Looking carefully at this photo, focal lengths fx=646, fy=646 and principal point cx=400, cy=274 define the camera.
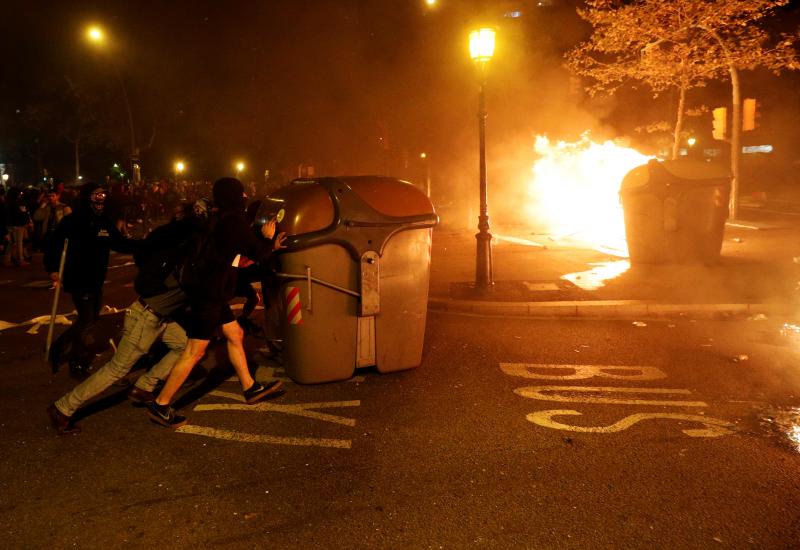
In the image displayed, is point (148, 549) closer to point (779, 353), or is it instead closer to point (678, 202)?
point (779, 353)

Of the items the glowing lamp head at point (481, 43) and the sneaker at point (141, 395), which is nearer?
the sneaker at point (141, 395)

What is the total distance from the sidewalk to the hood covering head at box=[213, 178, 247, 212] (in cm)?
422

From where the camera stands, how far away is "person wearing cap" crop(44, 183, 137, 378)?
17.5ft

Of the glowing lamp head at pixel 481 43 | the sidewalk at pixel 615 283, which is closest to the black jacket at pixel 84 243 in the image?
the sidewalk at pixel 615 283

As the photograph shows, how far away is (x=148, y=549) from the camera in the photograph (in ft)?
9.57

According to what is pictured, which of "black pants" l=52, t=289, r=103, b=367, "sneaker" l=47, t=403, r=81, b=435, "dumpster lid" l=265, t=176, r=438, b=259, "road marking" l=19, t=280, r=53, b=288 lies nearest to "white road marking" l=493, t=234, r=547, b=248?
"dumpster lid" l=265, t=176, r=438, b=259

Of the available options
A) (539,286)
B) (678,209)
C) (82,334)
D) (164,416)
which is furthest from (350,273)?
(678,209)

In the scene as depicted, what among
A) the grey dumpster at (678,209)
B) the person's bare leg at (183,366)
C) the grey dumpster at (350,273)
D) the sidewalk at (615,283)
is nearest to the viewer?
the person's bare leg at (183,366)

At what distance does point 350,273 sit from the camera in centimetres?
502

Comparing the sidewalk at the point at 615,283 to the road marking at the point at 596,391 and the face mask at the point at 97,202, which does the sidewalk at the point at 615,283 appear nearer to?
the road marking at the point at 596,391

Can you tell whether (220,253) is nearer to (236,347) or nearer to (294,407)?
(236,347)

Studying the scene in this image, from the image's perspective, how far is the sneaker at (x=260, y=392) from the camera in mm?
4730

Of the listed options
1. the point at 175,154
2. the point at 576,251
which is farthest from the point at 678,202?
the point at 175,154

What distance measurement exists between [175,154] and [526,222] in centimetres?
2730
